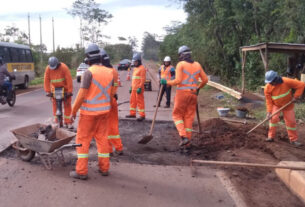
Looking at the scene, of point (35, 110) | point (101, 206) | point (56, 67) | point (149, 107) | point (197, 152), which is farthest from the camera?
point (149, 107)

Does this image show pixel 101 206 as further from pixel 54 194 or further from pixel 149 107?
pixel 149 107

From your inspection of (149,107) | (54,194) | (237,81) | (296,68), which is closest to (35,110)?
(149,107)

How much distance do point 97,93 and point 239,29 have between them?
52.0ft

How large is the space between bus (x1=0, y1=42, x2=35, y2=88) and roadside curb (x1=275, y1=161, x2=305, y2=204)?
52.2 ft

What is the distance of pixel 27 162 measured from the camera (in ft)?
17.6

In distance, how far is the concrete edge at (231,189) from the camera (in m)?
4.09

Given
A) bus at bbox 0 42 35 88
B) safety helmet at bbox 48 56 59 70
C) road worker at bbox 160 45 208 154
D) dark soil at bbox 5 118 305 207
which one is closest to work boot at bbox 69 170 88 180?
dark soil at bbox 5 118 305 207

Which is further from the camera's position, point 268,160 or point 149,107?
point 149,107

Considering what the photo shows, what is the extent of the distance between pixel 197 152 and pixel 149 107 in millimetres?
6076

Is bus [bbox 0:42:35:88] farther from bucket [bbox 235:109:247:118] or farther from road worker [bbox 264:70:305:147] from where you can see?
road worker [bbox 264:70:305:147]

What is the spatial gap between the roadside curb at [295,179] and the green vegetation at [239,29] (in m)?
10.3

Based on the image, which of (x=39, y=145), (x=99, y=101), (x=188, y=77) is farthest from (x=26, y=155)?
(x=188, y=77)

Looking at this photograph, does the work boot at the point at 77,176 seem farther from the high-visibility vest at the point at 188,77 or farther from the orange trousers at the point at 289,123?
the orange trousers at the point at 289,123

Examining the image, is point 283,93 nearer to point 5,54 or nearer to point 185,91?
point 185,91
